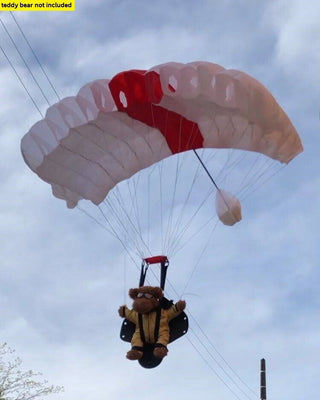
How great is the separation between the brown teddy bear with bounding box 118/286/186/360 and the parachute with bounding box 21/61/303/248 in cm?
171

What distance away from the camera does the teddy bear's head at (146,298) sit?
42.7ft

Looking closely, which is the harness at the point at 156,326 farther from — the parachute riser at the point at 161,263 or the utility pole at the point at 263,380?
the utility pole at the point at 263,380

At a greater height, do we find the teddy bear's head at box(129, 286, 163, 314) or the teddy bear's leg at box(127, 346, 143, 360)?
the teddy bear's head at box(129, 286, 163, 314)

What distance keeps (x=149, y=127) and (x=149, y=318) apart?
314 centimetres

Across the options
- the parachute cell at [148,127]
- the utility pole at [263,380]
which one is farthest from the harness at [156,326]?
the utility pole at [263,380]

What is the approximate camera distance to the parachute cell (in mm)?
13086

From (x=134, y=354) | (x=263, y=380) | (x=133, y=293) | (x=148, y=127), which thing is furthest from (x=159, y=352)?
(x=263, y=380)

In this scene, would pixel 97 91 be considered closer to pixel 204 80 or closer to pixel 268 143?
A: pixel 204 80

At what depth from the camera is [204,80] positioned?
1297cm

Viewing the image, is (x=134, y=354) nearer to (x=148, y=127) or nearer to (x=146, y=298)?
(x=146, y=298)

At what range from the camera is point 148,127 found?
1426 cm

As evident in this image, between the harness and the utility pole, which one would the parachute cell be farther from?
the utility pole

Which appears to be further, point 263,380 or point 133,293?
point 263,380

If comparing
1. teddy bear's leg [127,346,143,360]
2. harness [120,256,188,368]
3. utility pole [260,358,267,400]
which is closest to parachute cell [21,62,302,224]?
harness [120,256,188,368]
